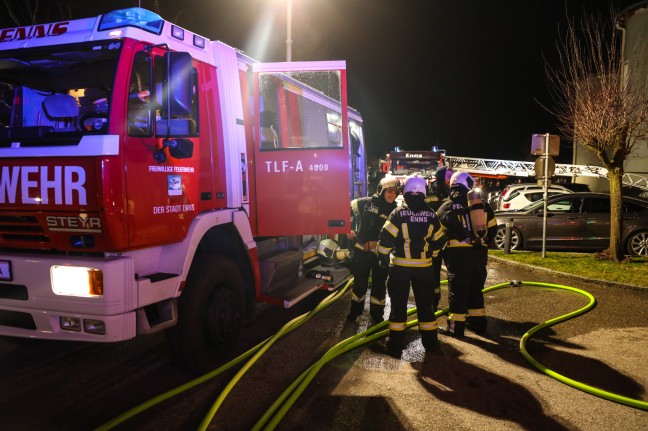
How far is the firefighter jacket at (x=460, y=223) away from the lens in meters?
5.32

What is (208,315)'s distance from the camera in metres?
4.18

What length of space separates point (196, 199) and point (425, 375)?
2.56 m

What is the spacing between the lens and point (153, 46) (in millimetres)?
3537

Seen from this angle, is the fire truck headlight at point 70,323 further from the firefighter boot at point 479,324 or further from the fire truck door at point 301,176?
the firefighter boot at point 479,324

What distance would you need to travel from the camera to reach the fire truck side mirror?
3.56 m

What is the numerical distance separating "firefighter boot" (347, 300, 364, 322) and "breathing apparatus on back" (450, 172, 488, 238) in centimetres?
162

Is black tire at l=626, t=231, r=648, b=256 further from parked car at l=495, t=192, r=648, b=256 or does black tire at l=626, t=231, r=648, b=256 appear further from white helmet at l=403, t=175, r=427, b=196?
white helmet at l=403, t=175, r=427, b=196

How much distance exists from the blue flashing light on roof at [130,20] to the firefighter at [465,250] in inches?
138

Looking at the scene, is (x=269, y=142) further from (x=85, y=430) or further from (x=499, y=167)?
(x=499, y=167)

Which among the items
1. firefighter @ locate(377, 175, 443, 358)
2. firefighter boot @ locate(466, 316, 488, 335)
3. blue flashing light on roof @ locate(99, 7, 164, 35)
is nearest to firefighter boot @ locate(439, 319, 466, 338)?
firefighter boot @ locate(466, 316, 488, 335)


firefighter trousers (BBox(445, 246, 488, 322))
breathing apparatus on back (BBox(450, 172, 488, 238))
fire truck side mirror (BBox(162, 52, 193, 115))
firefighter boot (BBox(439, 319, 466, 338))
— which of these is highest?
fire truck side mirror (BBox(162, 52, 193, 115))

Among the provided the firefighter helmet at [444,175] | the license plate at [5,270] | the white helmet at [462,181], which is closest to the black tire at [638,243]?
the firefighter helmet at [444,175]

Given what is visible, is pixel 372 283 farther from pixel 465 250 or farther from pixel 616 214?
pixel 616 214

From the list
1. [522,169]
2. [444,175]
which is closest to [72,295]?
[444,175]
